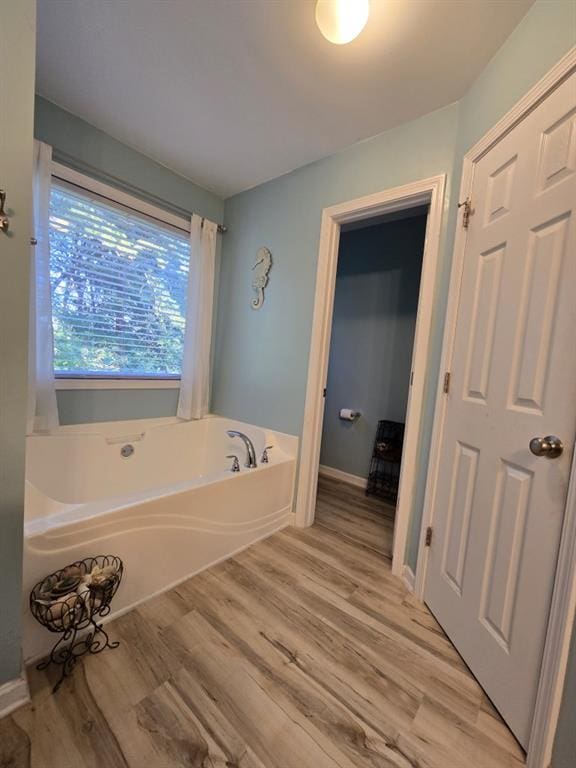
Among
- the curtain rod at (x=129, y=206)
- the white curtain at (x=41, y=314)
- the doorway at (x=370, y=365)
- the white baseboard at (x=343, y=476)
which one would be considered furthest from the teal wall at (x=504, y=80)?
the white curtain at (x=41, y=314)

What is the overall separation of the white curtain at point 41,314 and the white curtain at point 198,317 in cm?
89

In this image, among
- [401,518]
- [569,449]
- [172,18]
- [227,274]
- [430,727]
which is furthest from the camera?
[227,274]

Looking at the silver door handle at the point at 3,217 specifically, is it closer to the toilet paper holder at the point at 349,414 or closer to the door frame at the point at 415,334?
the door frame at the point at 415,334

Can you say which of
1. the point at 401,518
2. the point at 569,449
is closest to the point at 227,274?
the point at 401,518

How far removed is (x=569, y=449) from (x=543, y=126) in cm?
104

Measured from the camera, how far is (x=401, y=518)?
1.68 m

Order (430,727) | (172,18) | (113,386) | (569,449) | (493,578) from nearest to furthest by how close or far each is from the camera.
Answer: (569,449) < (430,727) < (493,578) < (172,18) < (113,386)

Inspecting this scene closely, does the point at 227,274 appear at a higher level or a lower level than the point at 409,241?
lower

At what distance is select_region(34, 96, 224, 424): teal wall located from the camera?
5.78 ft

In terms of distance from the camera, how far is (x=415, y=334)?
1.79m

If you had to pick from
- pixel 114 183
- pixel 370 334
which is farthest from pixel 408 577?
pixel 114 183

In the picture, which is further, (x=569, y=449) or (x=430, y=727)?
(x=430, y=727)

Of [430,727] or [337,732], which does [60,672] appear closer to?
[337,732]

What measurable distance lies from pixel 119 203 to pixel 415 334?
2099 mm
